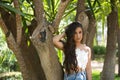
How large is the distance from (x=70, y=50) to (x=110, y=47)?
142 inches

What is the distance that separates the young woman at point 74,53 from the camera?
10.7 feet

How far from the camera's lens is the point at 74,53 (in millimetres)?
3285

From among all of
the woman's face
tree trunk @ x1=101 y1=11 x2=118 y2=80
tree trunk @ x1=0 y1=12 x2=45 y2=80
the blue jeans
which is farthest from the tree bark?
tree trunk @ x1=101 y1=11 x2=118 y2=80

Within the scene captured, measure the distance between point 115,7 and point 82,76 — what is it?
8.17 feet

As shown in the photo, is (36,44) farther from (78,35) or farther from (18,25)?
(78,35)

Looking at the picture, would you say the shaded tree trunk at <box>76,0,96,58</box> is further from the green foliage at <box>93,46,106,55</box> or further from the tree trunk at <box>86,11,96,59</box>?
the green foliage at <box>93,46,106,55</box>

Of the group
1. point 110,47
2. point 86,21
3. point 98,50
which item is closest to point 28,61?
point 86,21

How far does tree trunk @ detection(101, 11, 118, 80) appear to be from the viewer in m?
6.46

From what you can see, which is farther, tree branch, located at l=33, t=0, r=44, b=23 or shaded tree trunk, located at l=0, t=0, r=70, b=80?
tree branch, located at l=33, t=0, r=44, b=23

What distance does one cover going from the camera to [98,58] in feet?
62.1

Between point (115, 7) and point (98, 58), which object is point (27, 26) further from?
point (98, 58)

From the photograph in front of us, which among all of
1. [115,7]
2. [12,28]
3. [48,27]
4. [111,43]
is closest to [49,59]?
[48,27]

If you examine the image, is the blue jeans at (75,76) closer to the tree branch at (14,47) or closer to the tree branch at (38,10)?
the tree branch at (14,47)

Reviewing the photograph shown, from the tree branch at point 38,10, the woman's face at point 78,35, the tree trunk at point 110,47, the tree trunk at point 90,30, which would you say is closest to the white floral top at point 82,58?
the woman's face at point 78,35
